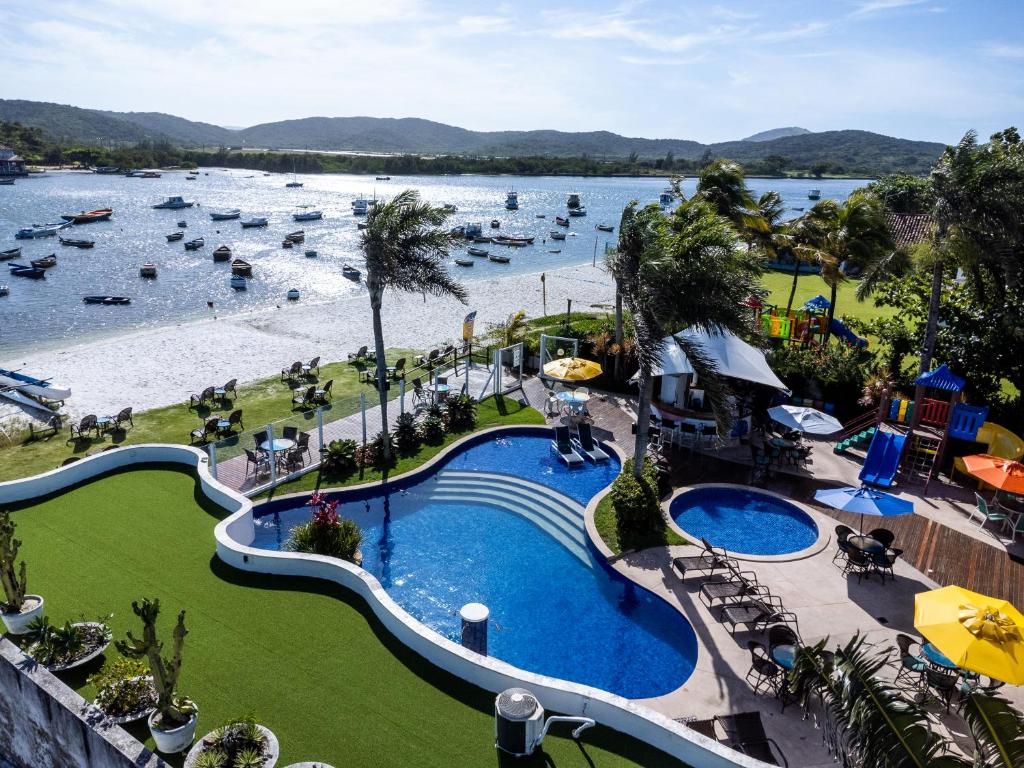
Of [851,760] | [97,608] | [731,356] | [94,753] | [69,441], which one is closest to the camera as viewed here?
[851,760]

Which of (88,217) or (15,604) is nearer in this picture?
(15,604)

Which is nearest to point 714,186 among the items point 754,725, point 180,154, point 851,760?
point 754,725

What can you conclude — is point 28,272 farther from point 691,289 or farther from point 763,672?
point 763,672

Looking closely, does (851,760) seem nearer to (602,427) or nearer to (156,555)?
(156,555)

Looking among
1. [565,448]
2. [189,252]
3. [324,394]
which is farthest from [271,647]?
[189,252]

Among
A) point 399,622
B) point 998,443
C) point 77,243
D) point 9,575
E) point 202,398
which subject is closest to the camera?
point 9,575

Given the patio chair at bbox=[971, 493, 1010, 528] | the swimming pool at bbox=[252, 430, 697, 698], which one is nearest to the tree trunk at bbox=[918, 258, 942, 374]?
the patio chair at bbox=[971, 493, 1010, 528]

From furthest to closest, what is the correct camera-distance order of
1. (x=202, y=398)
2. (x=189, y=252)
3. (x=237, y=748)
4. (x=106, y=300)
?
(x=189, y=252) → (x=106, y=300) → (x=202, y=398) → (x=237, y=748)
